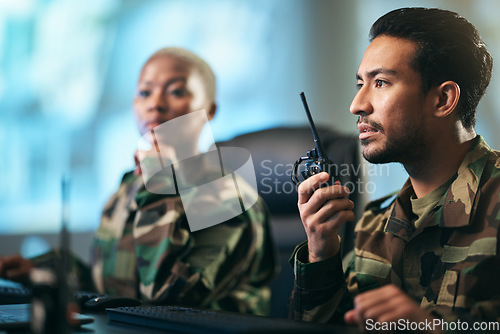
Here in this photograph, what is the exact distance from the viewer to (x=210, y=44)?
2.11 meters

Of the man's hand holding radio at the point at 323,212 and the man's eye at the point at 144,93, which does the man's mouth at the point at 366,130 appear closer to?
the man's hand holding radio at the point at 323,212

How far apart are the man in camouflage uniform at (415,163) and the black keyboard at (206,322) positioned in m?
0.22

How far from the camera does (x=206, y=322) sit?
637 millimetres

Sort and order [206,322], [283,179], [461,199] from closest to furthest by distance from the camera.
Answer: [206,322]
[461,199]
[283,179]

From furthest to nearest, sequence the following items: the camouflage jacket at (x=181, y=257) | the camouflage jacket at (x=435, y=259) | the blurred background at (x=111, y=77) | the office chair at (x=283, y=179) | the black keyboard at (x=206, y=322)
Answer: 1. the blurred background at (x=111, y=77)
2. the office chair at (x=283, y=179)
3. the camouflage jacket at (x=181, y=257)
4. the camouflage jacket at (x=435, y=259)
5. the black keyboard at (x=206, y=322)

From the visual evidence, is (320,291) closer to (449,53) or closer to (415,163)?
(415,163)

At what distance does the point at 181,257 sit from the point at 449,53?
68 cm

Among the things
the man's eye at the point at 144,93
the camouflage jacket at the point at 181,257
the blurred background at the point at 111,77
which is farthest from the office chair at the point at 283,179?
the blurred background at the point at 111,77

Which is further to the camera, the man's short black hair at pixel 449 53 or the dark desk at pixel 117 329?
the man's short black hair at pixel 449 53

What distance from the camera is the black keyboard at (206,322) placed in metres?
0.59

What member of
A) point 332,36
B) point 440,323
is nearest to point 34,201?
point 332,36

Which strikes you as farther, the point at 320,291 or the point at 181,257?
the point at 181,257

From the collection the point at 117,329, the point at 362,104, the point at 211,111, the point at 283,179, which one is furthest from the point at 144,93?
the point at 117,329

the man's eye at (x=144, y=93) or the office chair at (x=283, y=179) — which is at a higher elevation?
the man's eye at (x=144, y=93)
